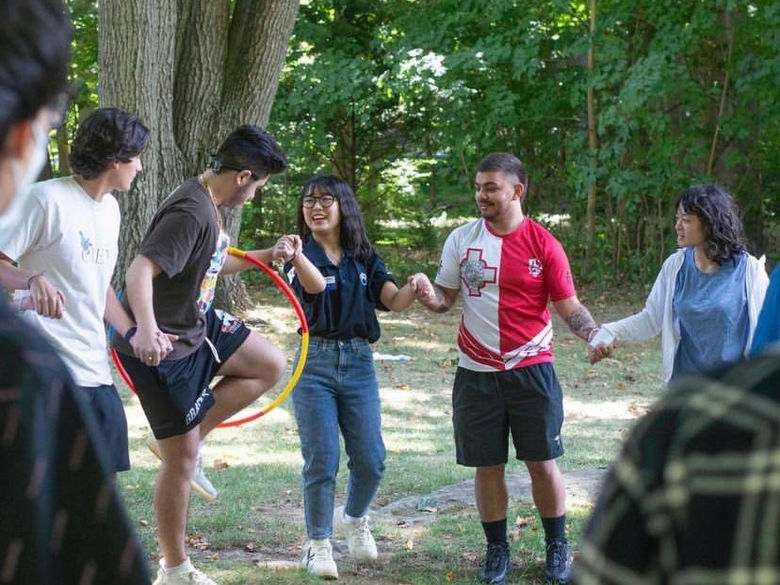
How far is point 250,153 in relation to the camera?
4977mm

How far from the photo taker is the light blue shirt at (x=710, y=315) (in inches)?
194

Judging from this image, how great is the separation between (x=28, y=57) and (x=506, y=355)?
432cm

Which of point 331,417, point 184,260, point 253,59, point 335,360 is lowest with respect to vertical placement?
point 331,417

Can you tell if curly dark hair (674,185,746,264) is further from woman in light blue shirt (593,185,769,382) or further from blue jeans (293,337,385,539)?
blue jeans (293,337,385,539)

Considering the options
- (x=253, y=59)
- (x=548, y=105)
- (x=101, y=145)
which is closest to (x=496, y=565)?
(x=101, y=145)

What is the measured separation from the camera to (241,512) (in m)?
6.56

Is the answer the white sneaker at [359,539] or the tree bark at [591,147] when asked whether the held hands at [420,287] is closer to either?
the white sneaker at [359,539]

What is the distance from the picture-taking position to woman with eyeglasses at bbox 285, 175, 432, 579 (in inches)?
214

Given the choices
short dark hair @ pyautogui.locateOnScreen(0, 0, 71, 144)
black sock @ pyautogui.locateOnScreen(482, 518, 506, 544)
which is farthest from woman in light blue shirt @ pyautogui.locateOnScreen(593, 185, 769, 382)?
short dark hair @ pyautogui.locateOnScreen(0, 0, 71, 144)

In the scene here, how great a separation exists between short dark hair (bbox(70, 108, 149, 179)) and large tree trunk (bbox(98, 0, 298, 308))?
7.11 m

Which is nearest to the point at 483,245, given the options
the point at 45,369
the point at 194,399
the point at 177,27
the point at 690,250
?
the point at 690,250

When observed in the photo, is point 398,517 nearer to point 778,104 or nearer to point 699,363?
point 699,363

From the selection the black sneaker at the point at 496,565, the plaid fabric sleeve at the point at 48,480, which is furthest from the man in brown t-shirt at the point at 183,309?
the plaid fabric sleeve at the point at 48,480

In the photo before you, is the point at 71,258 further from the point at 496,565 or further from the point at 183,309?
the point at 496,565
